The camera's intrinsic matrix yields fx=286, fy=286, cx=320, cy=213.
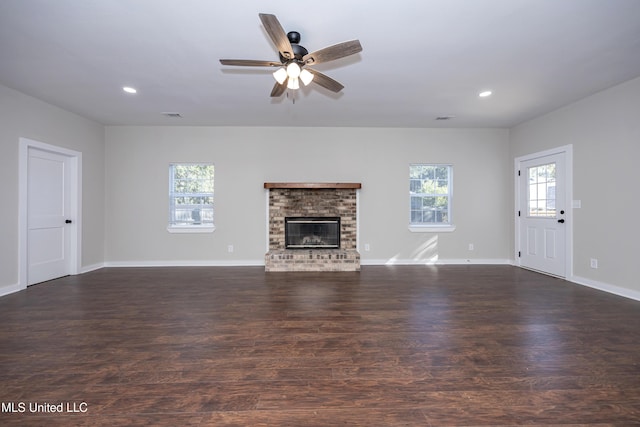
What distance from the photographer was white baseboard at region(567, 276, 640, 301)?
333cm

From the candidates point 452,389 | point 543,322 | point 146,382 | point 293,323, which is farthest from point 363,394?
point 543,322

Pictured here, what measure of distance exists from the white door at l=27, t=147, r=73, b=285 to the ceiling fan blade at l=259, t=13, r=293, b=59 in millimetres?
4010

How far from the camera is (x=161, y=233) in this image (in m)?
5.19

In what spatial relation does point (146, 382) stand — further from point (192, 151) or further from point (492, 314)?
point (192, 151)

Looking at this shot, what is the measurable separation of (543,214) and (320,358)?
15.0ft

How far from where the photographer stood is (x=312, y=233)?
5.36 m

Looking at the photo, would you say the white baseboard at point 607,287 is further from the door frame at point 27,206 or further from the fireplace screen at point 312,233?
the door frame at point 27,206

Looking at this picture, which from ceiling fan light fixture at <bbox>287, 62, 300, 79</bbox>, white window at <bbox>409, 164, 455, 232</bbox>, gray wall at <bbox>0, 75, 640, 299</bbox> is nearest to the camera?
ceiling fan light fixture at <bbox>287, 62, 300, 79</bbox>

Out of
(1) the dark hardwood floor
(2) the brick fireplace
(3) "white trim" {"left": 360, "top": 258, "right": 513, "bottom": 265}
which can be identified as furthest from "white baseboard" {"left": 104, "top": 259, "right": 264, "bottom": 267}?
(3) "white trim" {"left": 360, "top": 258, "right": 513, "bottom": 265}

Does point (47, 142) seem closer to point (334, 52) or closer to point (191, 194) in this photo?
point (191, 194)

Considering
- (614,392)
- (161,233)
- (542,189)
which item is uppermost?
(542,189)

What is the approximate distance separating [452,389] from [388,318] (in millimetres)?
1045

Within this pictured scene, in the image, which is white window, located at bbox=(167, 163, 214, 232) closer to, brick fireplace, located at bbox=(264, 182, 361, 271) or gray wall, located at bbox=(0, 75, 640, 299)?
gray wall, located at bbox=(0, 75, 640, 299)
